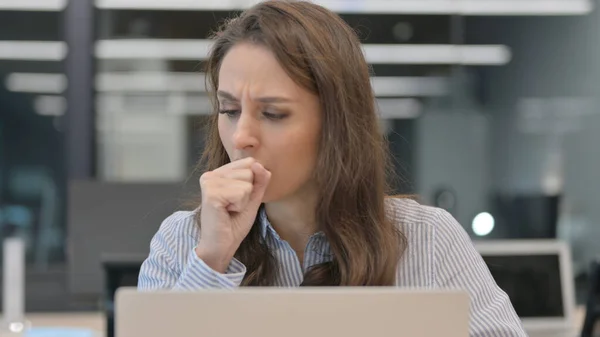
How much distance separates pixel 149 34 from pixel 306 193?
4.19m

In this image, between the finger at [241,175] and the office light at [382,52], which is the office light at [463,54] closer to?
the office light at [382,52]

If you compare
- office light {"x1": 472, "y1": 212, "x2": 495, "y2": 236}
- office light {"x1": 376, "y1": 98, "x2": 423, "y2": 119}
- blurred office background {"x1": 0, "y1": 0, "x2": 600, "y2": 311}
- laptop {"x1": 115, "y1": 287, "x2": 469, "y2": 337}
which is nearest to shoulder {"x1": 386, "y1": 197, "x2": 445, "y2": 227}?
laptop {"x1": 115, "y1": 287, "x2": 469, "y2": 337}

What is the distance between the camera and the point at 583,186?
5875mm

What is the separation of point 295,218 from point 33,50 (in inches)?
168

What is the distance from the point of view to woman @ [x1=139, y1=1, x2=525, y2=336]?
4.46 ft

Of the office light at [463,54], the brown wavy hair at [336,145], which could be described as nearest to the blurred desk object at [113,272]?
the brown wavy hair at [336,145]

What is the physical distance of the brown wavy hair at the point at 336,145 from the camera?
1.43 meters

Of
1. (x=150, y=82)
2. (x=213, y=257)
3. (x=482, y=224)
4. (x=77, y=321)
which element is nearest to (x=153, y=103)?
(x=150, y=82)

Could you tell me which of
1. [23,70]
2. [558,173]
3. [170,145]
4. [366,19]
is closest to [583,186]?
[558,173]

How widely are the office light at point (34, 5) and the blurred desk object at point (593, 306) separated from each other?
12.0 ft

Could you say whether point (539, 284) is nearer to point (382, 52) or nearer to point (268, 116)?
point (268, 116)

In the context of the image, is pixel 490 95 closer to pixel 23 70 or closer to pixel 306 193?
pixel 23 70

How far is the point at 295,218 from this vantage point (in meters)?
1.53

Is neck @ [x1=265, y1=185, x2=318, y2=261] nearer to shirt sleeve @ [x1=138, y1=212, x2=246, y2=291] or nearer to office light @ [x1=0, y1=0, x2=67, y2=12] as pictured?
shirt sleeve @ [x1=138, y1=212, x2=246, y2=291]
